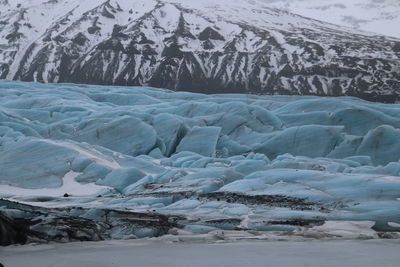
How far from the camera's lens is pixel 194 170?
19.6 meters

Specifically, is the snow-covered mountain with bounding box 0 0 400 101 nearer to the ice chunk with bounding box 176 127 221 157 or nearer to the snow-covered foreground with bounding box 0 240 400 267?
the ice chunk with bounding box 176 127 221 157

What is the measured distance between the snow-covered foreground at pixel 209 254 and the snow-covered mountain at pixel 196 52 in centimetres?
9729

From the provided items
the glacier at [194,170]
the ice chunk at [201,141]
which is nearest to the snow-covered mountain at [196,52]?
the glacier at [194,170]

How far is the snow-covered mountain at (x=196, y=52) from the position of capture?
376 ft

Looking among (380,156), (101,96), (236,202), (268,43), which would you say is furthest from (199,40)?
(236,202)

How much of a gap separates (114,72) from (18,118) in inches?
3699

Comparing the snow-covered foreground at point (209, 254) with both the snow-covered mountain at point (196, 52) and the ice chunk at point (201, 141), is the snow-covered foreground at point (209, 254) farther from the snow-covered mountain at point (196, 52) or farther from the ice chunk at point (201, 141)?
the snow-covered mountain at point (196, 52)

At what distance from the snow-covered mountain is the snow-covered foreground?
9729 centimetres

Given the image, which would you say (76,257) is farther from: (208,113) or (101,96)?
(101,96)

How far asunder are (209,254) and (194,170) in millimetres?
11675

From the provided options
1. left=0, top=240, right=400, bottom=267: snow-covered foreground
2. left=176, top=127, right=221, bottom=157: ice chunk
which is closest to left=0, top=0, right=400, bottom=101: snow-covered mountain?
left=176, top=127, right=221, bottom=157: ice chunk

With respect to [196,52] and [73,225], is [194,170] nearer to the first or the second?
[73,225]

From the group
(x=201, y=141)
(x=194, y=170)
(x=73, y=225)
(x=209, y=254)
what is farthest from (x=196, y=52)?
(x=209, y=254)

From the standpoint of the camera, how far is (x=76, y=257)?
7680mm
